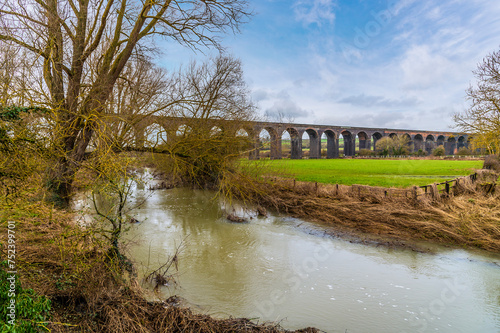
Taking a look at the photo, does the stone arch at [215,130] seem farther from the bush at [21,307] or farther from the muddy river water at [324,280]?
the bush at [21,307]

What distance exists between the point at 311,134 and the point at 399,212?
56322 millimetres

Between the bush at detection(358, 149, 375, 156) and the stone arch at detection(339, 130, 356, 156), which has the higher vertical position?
the stone arch at detection(339, 130, 356, 156)

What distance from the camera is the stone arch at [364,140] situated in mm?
76881

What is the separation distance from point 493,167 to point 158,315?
20.7m

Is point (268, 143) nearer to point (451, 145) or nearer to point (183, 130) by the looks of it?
point (183, 130)

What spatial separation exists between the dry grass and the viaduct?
99.0 inches

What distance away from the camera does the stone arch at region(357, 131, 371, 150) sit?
76881 millimetres

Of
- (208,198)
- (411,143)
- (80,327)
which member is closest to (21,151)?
(80,327)

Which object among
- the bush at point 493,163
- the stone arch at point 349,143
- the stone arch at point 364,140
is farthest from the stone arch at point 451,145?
the bush at point 493,163

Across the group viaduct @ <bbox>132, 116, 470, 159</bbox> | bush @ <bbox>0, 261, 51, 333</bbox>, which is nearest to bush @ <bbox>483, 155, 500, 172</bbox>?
viaduct @ <bbox>132, 116, 470, 159</bbox>

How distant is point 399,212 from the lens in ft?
32.3

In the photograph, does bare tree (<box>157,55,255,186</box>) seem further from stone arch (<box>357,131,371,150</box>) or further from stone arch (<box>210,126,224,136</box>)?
stone arch (<box>357,131,371,150</box>)

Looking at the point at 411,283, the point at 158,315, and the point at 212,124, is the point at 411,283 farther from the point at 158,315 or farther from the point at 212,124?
the point at 212,124

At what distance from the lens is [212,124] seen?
539 inches
